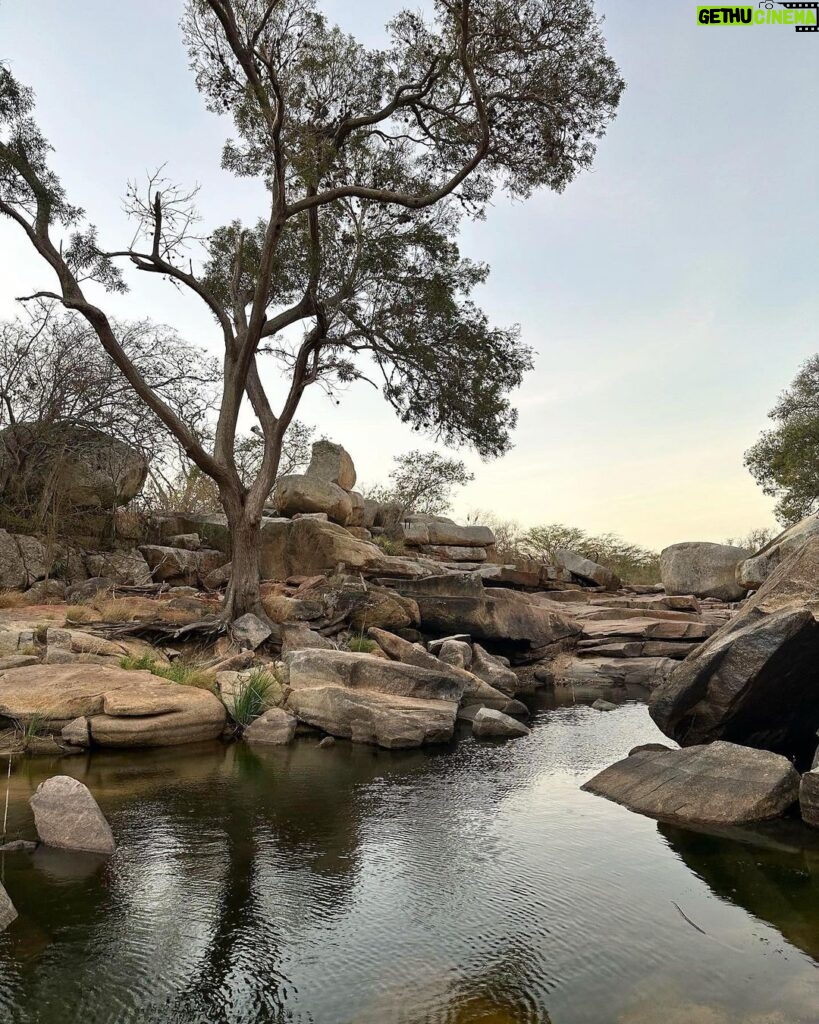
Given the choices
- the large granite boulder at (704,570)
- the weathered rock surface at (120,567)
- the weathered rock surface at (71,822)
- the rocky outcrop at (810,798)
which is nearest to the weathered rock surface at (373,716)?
the weathered rock surface at (71,822)

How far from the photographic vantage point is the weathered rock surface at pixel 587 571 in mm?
24859

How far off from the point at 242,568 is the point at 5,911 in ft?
32.2

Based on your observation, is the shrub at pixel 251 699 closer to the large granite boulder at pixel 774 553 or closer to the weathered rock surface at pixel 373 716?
the weathered rock surface at pixel 373 716

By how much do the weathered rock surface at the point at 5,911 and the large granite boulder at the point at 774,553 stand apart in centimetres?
1341

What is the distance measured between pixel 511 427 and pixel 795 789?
10057mm

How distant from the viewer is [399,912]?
4672 mm

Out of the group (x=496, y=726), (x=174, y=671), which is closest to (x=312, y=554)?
(x=174, y=671)

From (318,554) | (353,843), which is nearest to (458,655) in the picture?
(318,554)

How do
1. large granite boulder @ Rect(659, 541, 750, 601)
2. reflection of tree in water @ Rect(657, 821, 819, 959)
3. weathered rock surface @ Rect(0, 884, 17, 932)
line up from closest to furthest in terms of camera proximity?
weathered rock surface @ Rect(0, 884, 17, 932) → reflection of tree in water @ Rect(657, 821, 819, 959) → large granite boulder @ Rect(659, 541, 750, 601)

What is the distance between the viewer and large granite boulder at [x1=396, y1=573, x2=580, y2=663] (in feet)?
52.6

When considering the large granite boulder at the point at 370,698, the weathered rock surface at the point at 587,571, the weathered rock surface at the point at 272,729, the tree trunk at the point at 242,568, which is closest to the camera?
the weathered rock surface at the point at 272,729

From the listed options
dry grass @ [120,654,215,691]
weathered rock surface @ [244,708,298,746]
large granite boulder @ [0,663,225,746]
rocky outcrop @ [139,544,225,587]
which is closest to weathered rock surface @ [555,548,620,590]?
rocky outcrop @ [139,544,225,587]

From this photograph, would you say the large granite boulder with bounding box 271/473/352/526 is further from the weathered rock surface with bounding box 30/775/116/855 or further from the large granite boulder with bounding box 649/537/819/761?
the weathered rock surface with bounding box 30/775/116/855

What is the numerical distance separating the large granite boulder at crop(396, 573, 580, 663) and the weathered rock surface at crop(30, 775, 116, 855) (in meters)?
10.8
